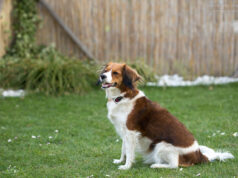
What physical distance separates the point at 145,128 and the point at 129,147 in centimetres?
32

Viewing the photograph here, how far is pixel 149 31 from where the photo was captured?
440 inches

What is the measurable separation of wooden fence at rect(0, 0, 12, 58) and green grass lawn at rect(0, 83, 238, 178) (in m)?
2.58

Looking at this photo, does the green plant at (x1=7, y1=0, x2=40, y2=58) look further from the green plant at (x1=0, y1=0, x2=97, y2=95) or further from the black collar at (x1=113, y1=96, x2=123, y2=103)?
the black collar at (x1=113, y1=96, x2=123, y2=103)

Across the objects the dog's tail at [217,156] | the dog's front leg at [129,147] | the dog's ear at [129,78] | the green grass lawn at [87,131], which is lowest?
the green grass lawn at [87,131]

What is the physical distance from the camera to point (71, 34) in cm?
1138

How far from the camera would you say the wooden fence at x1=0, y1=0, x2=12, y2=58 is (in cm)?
1077

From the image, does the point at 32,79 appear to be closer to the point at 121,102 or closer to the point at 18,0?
the point at 18,0

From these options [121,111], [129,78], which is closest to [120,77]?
[129,78]

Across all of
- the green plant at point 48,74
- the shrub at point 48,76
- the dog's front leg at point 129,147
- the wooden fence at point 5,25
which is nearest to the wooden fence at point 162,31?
the green plant at point 48,74

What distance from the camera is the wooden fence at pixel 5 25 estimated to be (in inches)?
424

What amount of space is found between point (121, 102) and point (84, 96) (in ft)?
14.7

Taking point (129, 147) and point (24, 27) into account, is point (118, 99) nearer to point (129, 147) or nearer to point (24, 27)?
point (129, 147)

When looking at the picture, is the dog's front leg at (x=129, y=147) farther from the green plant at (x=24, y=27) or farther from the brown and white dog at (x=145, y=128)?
the green plant at (x=24, y=27)

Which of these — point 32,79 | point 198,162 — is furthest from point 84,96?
point 198,162
